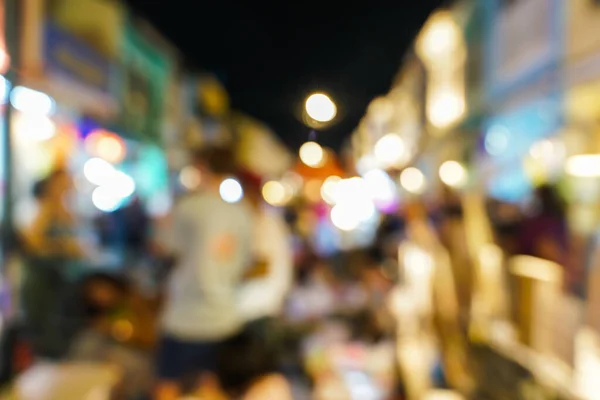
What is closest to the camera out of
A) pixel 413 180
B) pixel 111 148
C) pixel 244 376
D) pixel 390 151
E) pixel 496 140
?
pixel 244 376

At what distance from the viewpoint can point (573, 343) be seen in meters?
1.41

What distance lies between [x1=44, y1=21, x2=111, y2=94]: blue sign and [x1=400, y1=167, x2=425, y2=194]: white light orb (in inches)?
72.8

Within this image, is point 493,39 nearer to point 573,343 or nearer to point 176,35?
point 573,343

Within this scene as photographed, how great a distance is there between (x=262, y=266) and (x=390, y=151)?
2.91 metres

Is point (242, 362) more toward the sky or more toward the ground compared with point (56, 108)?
more toward the ground

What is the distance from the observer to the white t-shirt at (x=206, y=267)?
194 cm

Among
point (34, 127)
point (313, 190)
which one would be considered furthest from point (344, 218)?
point (34, 127)

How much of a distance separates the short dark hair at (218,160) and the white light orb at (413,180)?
5.51ft

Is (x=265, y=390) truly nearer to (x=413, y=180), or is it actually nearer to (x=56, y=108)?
(x=56, y=108)

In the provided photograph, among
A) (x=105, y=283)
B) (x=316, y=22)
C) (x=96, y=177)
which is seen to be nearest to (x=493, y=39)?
(x=316, y=22)

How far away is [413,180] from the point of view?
3.81m

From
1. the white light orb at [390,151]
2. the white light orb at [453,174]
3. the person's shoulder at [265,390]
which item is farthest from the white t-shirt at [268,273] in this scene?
the white light orb at [390,151]

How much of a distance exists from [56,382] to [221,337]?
618 mm

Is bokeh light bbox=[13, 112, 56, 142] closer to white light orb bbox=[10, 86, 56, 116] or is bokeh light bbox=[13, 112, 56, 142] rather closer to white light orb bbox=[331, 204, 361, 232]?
white light orb bbox=[10, 86, 56, 116]
